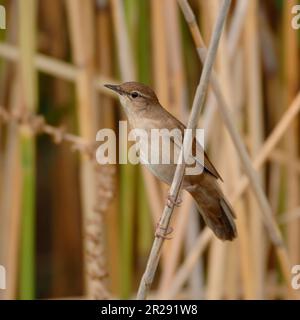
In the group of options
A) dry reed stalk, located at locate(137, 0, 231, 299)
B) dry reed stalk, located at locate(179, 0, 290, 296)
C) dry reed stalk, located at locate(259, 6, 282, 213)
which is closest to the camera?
dry reed stalk, located at locate(137, 0, 231, 299)

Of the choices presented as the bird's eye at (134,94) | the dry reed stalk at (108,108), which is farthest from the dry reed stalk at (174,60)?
the bird's eye at (134,94)

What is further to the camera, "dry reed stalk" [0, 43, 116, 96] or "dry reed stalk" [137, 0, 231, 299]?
"dry reed stalk" [0, 43, 116, 96]

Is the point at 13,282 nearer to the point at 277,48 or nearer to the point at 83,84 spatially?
the point at 83,84

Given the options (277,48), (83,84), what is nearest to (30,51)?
(83,84)

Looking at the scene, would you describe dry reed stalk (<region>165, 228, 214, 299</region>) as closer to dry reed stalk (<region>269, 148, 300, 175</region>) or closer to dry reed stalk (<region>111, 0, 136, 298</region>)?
dry reed stalk (<region>111, 0, 136, 298</region>)

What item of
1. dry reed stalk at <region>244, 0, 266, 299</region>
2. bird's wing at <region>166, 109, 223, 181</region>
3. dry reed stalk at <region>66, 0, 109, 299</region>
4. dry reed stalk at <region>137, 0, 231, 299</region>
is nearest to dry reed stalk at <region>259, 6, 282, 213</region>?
dry reed stalk at <region>244, 0, 266, 299</region>

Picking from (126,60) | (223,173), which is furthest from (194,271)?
(126,60)
